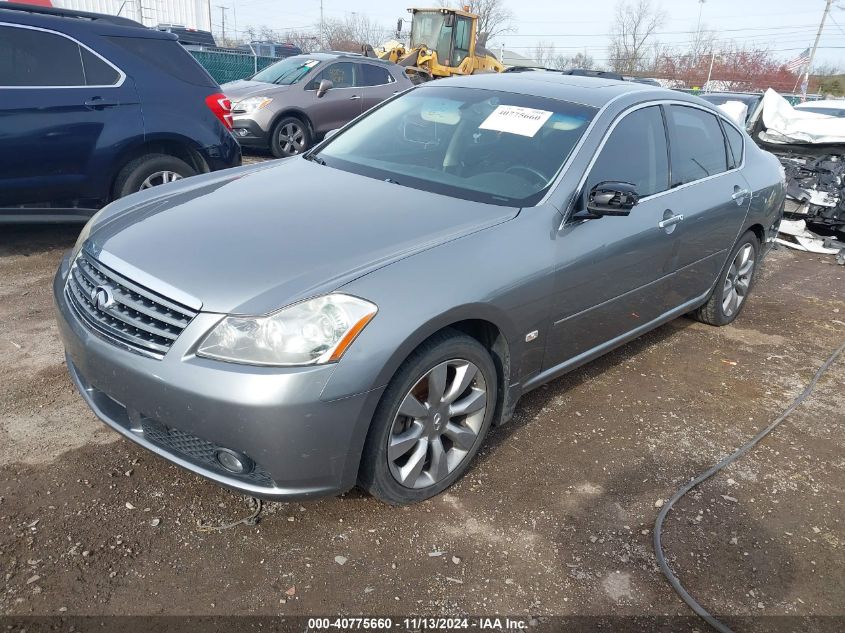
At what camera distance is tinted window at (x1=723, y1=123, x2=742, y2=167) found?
Answer: 187 inches

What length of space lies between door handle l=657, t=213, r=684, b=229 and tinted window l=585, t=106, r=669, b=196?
17 centimetres

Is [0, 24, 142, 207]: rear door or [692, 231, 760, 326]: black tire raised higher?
[0, 24, 142, 207]: rear door

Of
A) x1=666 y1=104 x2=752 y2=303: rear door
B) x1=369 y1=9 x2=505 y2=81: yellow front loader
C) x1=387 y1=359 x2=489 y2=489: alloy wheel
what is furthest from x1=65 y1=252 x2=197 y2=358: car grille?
x1=369 y1=9 x2=505 y2=81: yellow front loader

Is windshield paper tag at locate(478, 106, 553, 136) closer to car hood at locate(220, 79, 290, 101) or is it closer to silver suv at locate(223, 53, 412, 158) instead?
silver suv at locate(223, 53, 412, 158)

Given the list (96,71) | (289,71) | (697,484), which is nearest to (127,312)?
(697,484)

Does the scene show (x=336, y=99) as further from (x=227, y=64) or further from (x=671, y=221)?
(x=671, y=221)

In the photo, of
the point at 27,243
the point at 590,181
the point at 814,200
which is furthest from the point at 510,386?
the point at 814,200

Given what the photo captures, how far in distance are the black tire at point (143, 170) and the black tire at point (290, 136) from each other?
4.69 meters

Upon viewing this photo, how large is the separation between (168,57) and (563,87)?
151 inches

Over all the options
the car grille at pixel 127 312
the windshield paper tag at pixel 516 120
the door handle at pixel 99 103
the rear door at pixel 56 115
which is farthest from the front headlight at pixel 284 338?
the door handle at pixel 99 103

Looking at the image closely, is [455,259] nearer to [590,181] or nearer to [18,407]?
[590,181]

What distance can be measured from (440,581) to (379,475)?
442mm

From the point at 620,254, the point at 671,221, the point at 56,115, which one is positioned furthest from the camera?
the point at 56,115

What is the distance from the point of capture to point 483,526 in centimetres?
278
